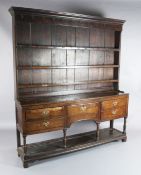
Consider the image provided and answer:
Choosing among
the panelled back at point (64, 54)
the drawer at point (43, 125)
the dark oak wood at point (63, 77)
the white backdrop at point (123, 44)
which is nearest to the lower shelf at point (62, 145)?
the dark oak wood at point (63, 77)

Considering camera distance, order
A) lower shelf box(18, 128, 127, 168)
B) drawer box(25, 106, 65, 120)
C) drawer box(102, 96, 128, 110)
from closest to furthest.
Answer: drawer box(25, 106, 65, 120) < lower shelf box(18, 128, 127, 168) < drawer box(102, 96, 128, 110)

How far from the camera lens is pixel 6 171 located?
2.61 m

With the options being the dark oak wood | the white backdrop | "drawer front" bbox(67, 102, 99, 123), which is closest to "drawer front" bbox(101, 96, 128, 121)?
the dark oak wood

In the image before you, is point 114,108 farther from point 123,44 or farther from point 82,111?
point 123,44

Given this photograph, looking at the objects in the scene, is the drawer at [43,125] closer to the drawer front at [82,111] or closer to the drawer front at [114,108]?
the drawer front at [82,111]

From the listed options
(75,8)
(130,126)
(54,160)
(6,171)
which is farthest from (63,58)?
(130,126)

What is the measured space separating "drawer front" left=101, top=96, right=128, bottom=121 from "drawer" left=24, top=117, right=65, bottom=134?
2.29 ft

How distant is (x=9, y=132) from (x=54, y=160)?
110 cm

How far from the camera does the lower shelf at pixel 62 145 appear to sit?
2792 mm

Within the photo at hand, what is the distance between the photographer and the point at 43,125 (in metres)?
2.75

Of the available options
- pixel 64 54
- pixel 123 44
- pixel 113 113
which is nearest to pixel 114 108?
pixel 113 113

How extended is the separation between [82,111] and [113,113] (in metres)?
0.59

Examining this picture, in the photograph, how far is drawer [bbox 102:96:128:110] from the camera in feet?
10.5

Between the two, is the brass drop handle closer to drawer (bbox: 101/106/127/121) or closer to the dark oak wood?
the dark oak wood
